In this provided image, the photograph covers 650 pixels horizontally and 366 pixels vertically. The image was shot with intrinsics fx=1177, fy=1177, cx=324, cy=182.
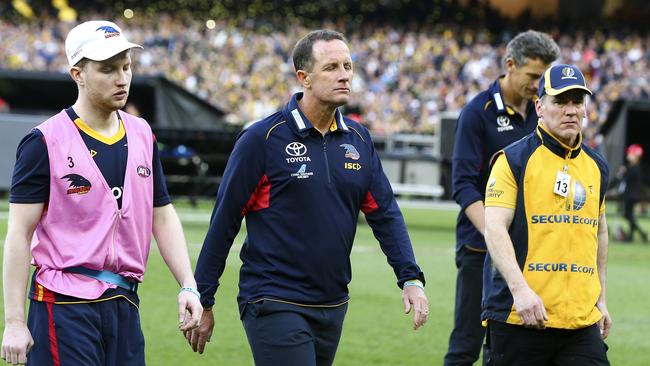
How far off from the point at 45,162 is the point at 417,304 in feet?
6.00

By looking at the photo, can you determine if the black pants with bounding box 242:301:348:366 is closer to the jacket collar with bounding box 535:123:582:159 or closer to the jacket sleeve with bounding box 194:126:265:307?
the jacket sleeve with bounding box 194:126:265:307

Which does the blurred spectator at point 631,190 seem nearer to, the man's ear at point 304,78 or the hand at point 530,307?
the hand at point 530,307

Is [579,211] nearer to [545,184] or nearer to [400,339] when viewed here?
[545,184]

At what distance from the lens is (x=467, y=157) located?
7141mm

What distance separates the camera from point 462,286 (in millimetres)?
7426

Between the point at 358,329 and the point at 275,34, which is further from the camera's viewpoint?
the point at 275,34

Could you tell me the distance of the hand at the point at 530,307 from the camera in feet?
17.1

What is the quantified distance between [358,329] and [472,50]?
36.9 metres

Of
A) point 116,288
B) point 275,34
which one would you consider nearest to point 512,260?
point 116,288

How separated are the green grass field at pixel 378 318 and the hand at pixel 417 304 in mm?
3913

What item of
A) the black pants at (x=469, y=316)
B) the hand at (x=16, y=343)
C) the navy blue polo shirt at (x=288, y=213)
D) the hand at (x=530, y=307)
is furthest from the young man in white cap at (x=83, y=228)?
the black pants at (x=469, y=316)

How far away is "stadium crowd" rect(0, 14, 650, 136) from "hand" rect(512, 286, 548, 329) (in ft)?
102

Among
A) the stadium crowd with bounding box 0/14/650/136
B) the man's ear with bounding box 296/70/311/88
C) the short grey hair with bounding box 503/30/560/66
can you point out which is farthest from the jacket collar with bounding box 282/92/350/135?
the stadium crowd with bounding box 0/14/650/136

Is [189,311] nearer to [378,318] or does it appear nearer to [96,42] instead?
[96,42]
